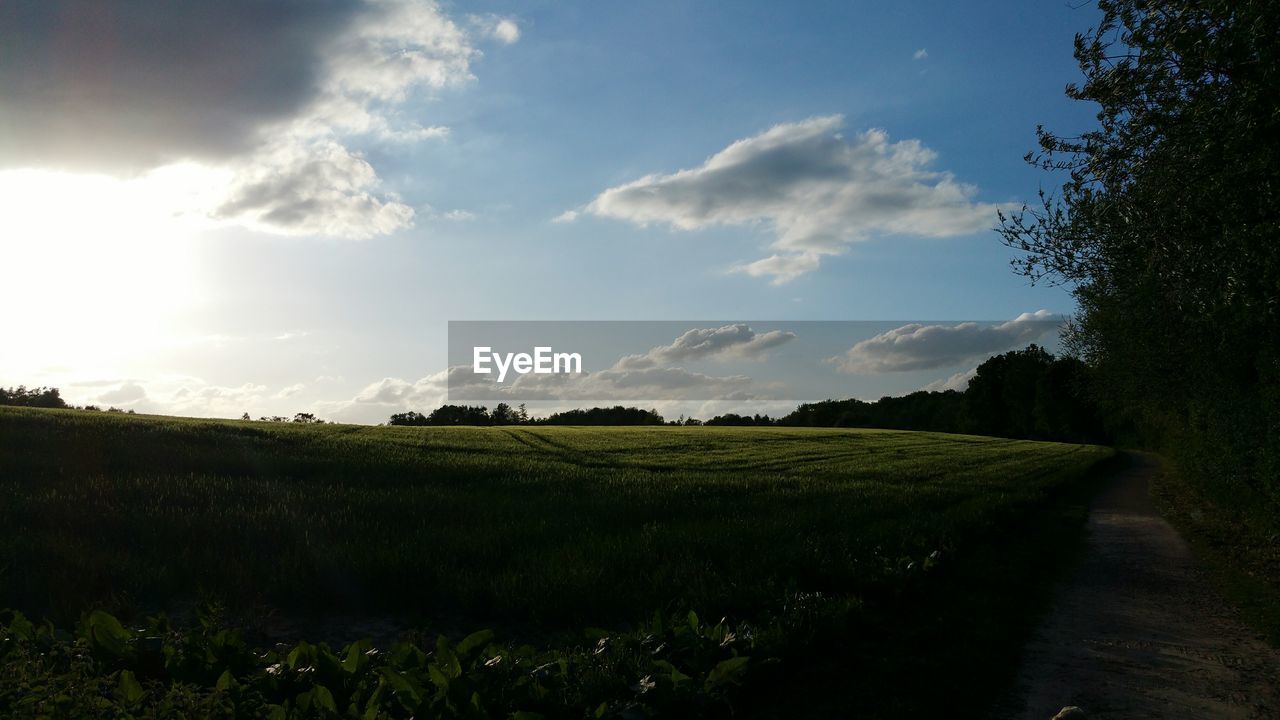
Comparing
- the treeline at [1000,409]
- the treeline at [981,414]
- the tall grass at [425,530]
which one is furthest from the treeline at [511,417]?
the tall grass at [425,530]

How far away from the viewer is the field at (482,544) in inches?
335

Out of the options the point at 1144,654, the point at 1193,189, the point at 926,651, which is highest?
the point at 1193,189

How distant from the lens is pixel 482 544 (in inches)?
424

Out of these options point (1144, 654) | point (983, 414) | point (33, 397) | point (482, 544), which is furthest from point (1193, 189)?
point (983, 414)

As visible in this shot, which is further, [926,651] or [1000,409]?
[1000,409]

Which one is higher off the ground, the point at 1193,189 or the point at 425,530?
the point at 1193,189

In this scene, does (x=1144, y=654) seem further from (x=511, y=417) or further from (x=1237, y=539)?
(x=511, y=417)

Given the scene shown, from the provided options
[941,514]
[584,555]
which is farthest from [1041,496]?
[584,555]

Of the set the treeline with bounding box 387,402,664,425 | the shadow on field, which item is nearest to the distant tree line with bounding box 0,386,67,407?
the treeline with bounding box 387,402,664,425

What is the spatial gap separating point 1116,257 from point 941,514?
6.40 metres

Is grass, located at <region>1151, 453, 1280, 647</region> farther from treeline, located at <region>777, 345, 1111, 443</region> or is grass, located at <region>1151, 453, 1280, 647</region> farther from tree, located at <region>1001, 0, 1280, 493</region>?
treeline, located at <region>777, 345, 1111, 443</region>

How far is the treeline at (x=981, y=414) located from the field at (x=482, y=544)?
56944 mm

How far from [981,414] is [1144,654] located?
390 ft

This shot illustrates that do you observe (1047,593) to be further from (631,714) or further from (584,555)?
(631,714)
